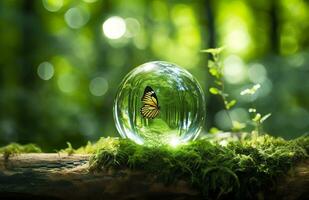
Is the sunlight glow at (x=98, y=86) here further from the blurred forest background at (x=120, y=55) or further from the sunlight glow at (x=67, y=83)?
the sunlight glow at (x=67, y=83)

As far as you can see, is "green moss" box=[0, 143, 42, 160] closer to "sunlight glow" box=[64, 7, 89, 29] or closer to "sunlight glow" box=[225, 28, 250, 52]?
"sunlight glow" box=[64, 7, 89, 29]

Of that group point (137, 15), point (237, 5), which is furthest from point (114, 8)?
point (237, 5)

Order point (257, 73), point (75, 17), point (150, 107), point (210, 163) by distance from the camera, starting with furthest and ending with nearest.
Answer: point (75, 17), point (257, 73), point (150, 107), point (210, 163)

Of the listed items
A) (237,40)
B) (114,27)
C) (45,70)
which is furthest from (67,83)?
(237,40)

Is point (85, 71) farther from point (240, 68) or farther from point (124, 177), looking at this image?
point (124, 177)

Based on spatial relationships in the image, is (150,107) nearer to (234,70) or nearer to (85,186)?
(85,186)

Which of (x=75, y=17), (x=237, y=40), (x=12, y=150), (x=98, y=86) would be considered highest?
(x=75, y=17)
